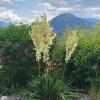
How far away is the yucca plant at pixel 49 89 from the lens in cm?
1509

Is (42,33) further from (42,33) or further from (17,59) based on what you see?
(17,59)

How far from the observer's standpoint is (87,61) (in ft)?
55.7

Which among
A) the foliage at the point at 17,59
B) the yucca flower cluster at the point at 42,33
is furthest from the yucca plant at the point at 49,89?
the foliage at the point at 17,59

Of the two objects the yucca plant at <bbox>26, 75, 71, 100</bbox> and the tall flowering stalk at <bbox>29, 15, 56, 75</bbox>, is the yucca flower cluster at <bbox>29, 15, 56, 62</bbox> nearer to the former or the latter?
the tall flowering stalk at <bbox>29, 15, 56, 75</bbox>

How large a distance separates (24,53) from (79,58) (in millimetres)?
2387

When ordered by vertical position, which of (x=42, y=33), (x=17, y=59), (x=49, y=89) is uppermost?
(x=42, y=33)

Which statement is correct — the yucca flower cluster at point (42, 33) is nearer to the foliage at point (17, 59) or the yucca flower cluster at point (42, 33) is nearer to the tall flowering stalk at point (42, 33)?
the tall flowering stalk at point (42, 33)

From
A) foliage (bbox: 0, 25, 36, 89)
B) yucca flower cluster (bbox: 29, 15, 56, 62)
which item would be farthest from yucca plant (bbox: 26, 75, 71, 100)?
foliage (bbox: 0, 25, 36, 89)

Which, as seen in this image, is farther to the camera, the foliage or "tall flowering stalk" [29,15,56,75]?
the foliage

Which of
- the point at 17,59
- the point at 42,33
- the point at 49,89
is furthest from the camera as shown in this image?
the point at 17,59

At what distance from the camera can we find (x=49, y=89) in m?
15.1

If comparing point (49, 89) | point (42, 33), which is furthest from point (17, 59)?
point (42, 33)

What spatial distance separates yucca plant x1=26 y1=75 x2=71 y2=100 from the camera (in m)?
15.1

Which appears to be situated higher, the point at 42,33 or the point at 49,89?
the point at 42,33
